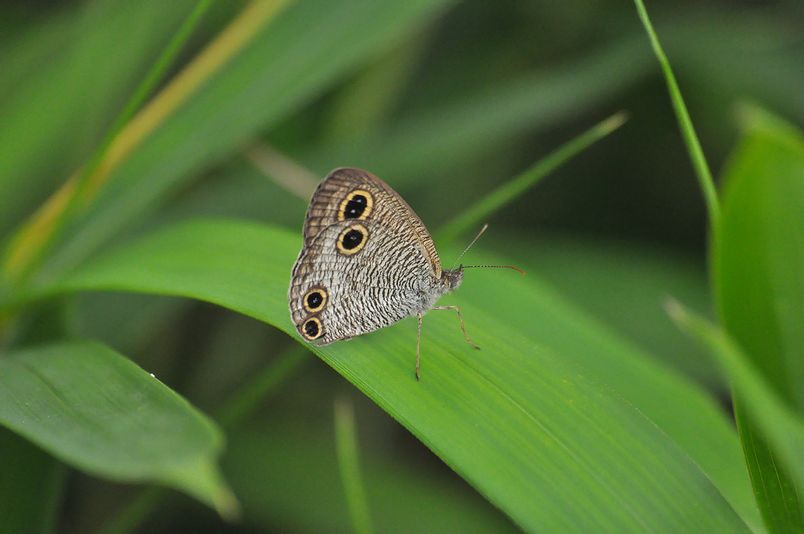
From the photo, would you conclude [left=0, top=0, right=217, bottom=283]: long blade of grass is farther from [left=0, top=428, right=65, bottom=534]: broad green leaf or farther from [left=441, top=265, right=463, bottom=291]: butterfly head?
[left=441, top=265, right=463, bottom=291]: butterfly head

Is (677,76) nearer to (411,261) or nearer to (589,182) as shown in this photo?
(589,182)

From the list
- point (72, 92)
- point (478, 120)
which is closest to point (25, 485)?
point (72, 92)

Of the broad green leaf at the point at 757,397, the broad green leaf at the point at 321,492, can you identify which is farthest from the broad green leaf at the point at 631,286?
the broad green leaf at the point at 757,397

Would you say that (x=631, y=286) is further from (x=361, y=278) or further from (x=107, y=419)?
(x=107, y=419)

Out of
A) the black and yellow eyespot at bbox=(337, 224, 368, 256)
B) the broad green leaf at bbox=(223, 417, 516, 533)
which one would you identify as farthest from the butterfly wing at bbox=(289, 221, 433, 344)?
the broad green leaf at bbox=(223, 417, 516, 533)

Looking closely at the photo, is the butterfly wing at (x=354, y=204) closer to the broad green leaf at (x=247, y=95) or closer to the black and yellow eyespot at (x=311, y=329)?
the black and yellow eyespot at (x=311, y=329)

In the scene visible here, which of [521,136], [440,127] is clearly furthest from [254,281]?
[521,136]
